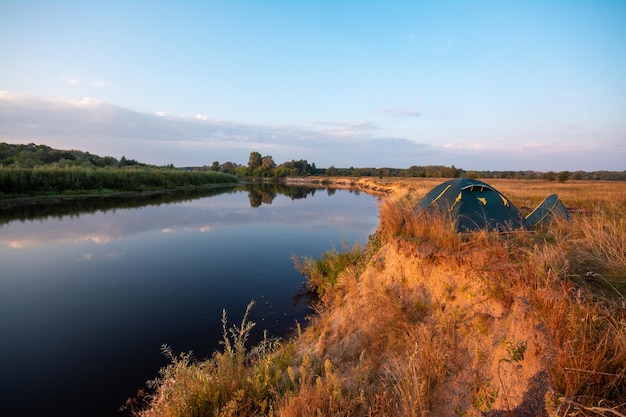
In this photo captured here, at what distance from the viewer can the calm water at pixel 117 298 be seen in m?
5.02

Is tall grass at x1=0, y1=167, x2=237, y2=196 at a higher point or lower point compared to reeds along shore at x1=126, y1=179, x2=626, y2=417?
higher

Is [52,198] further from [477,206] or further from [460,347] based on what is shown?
[460,347]

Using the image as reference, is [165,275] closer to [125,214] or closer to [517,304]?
[517,304]

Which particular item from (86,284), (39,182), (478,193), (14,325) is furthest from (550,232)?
(39,182)

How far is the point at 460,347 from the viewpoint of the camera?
3.51 metres

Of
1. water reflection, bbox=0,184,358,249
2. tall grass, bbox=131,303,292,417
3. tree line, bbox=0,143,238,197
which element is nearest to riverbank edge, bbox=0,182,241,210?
tree line, bbox=0,143,238,197

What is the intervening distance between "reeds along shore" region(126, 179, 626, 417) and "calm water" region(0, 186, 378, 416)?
4.40 feet

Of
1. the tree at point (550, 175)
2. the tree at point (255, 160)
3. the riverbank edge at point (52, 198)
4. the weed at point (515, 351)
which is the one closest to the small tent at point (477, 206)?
the weed at point (515, 351)

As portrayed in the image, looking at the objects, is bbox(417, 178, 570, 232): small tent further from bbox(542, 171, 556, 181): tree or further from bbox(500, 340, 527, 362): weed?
bbox(542, 171, 556, 181): tree

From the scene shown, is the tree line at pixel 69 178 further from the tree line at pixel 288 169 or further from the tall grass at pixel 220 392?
the tall grass at pixel 220 392

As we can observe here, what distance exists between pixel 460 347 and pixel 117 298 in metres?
8.82

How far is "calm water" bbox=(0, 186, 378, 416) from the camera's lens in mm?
5016

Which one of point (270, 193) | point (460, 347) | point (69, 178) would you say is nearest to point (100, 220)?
point (69, 178)

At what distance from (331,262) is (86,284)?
26.0 ft
